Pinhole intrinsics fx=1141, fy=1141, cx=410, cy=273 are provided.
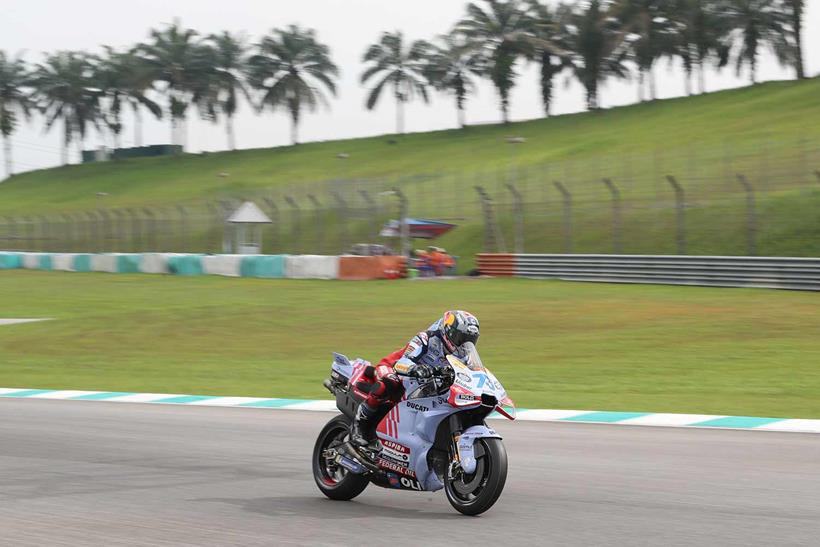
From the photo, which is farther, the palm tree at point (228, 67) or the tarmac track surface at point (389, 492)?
the palm tree at point (228, 67)

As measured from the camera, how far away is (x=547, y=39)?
3273 inches

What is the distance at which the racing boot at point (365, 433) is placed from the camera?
7.36 m

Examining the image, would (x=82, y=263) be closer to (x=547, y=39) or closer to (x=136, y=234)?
(x=136, y=234)

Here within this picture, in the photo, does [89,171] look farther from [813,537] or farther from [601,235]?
[813,537]

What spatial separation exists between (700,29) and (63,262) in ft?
165

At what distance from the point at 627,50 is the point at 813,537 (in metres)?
82.9

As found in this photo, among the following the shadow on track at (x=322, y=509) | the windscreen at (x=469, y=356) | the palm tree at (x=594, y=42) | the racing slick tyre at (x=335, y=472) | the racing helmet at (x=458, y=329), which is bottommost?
the shadow on track at (x=322, y=509)

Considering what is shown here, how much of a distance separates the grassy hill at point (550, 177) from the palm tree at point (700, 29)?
3442mm

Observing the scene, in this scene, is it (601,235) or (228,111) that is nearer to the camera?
(601,235)

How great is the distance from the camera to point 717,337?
19.0 metres

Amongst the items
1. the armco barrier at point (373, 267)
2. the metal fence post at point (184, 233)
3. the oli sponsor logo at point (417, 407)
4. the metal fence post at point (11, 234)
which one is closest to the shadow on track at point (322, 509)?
the oli sponsor logo at point (417, 407)

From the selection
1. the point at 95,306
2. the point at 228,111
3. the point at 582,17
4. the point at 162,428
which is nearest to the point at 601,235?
the point at 95,306

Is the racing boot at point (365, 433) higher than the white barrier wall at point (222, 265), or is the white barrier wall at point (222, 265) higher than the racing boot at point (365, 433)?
the white barrier wall at point (222, 265)

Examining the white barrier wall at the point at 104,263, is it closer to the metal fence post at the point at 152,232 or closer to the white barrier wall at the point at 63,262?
the white barrier wall at the point at 63,262
